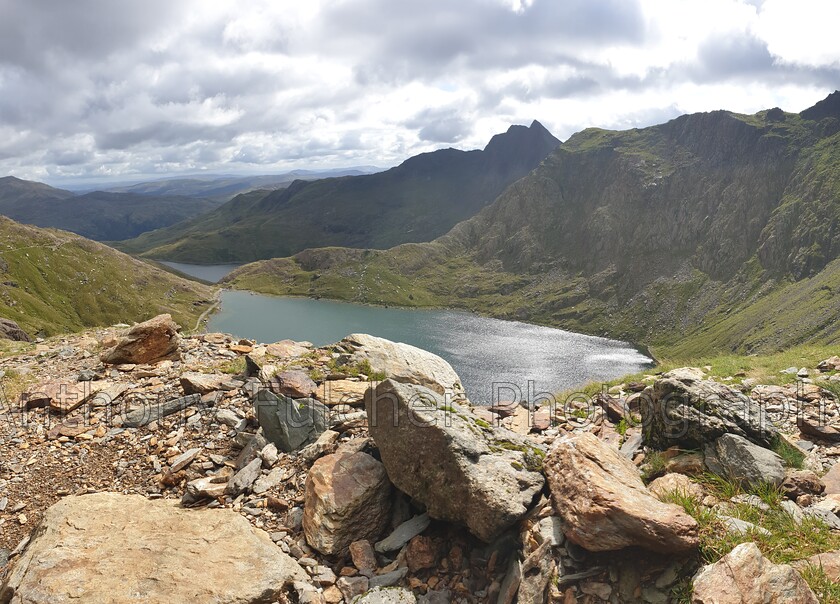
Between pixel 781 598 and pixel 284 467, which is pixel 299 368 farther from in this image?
pixel 781 598

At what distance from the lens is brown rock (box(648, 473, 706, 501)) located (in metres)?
8.44

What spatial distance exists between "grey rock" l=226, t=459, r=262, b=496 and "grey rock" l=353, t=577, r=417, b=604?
432cm

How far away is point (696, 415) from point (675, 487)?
7.05 feet

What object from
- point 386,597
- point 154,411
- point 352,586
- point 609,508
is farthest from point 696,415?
point 154,411

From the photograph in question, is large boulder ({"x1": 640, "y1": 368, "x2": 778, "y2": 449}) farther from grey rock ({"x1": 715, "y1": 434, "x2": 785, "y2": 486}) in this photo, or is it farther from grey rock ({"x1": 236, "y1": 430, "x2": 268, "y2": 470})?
grey rock ({"x1": 236, "y1": 430, "x2": 268, "y2": 470})

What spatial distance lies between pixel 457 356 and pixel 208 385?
153906 mm

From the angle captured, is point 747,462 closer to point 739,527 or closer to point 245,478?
point 739,527

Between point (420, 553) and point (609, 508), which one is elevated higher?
point (609, 508)

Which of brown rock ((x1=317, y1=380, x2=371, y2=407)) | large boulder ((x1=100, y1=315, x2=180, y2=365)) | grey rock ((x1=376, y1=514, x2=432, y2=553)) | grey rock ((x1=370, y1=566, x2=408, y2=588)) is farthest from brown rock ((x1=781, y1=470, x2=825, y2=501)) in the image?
large boulder ((x1=100, y1=315, x2=180, y2=365))

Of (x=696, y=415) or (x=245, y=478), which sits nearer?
(x=696, y=415)

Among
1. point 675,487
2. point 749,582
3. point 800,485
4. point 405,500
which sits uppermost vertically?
point 749,582

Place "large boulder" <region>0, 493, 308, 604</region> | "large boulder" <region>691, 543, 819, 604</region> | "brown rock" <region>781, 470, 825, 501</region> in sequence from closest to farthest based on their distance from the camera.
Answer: "large boulder" <region>691, 543, 819, 604</region>, "large boulder" <region>0, 493, 308, 604</region>, "brown rock" <region>781, 470, 825, 501</region>

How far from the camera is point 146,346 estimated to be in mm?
19672

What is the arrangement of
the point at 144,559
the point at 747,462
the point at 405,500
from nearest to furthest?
the point at 144,559, the point at 747,462, the point at 405,500
